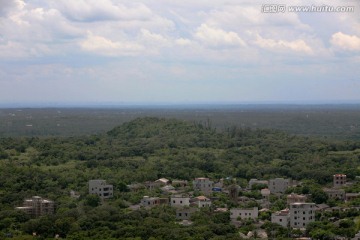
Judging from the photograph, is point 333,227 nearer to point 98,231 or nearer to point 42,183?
point 98,231

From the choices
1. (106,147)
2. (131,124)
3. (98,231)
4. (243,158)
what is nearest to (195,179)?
(243,158)

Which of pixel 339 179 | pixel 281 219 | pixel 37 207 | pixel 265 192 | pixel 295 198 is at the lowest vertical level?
pixel 281 219

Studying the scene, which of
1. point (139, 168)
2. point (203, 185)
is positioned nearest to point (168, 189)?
point (203, 185)

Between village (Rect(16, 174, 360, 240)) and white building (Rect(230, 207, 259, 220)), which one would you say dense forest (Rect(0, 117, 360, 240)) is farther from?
village (Rect(16, 174, 360, 240))

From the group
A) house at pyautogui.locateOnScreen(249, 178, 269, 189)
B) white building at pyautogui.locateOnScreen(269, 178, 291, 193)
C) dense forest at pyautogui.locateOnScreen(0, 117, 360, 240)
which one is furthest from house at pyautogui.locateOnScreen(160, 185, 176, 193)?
white building at pyautogui.locateOnScreen(269, 178, 291, 193)

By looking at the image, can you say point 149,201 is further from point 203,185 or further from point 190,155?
point 190,155

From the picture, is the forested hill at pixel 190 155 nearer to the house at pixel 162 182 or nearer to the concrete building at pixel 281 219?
the house at pixel 162 182
